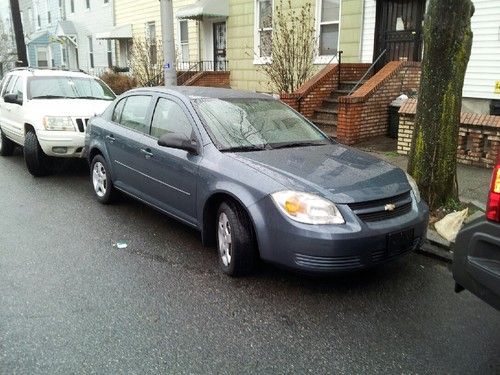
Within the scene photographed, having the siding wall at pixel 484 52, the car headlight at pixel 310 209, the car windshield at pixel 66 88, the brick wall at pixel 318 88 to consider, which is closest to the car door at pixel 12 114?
Answer: the car windshield at pixel 66 88

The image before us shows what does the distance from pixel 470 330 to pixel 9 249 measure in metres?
4.13

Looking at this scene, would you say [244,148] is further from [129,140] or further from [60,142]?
[60,142]

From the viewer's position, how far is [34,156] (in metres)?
7.54

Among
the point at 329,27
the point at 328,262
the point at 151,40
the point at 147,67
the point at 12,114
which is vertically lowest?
the point at 328,262

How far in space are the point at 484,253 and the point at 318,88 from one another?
28.1 feet

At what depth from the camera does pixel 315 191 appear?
3.61 m

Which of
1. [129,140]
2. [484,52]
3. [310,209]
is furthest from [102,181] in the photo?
[484,52]

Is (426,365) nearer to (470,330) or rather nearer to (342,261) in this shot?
(470,330)

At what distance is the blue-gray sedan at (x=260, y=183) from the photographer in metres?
3.54

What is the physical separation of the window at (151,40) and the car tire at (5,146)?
7.24 meters

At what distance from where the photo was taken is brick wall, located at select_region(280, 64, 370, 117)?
10.3m

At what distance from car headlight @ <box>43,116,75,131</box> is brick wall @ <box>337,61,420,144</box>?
16.0 ft

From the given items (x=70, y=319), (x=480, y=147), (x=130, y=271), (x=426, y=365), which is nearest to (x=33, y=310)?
(x=70, y=319)

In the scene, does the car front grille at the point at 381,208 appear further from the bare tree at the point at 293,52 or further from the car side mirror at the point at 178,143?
the bare tree at the point at 293,52
